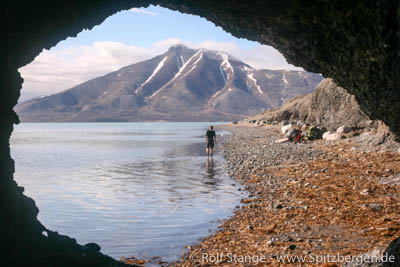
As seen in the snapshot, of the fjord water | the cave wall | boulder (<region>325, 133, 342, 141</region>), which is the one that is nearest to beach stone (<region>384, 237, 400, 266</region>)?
the cave wall

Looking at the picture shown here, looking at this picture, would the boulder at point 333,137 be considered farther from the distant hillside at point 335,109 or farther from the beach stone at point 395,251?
the beach stone at point 395,251

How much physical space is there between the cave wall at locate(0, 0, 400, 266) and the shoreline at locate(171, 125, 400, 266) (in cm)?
306

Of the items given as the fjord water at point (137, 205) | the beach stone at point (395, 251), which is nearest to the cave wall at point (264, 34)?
the beach stone at point (395, 251)

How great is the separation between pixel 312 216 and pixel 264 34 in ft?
20.1

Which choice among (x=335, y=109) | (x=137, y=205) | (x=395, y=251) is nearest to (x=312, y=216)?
(x=395, y=251)

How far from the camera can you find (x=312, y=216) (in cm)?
1110

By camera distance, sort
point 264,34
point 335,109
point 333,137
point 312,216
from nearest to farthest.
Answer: point 264,34 → point 312,216 → point 333,137 → point 335,109

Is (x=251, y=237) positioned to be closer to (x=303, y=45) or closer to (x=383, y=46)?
(x=303, y=45)

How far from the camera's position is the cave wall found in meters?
6.21

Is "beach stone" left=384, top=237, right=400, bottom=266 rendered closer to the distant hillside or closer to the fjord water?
the fjord water

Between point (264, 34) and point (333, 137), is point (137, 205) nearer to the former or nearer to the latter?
point (264, 34)

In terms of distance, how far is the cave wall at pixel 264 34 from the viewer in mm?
6215

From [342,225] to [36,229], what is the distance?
8.40m

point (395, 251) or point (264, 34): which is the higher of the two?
point (264, 34)
